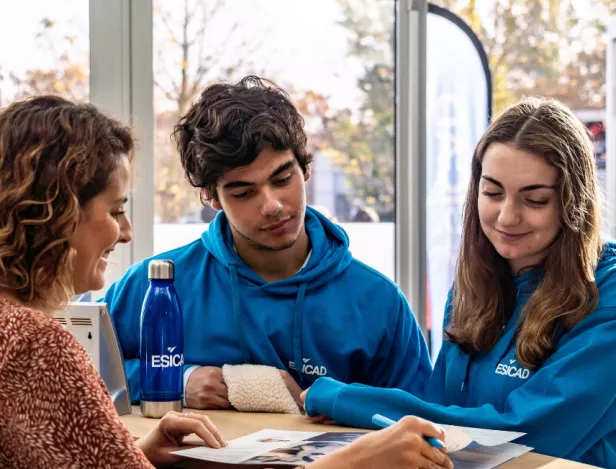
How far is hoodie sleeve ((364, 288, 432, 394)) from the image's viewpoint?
213cm

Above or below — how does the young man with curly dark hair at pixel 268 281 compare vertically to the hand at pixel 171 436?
above

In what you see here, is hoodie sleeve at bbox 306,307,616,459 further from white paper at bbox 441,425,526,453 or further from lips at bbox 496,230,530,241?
lips at bbox 496,230,530,241

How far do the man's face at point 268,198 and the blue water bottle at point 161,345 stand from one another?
29 centimetres

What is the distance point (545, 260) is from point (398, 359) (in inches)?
18.9

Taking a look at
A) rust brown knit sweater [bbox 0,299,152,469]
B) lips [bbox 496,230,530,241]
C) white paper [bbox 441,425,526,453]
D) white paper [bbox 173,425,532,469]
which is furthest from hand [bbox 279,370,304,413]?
rust brown knit sweater [bbox 0,299,152,469]

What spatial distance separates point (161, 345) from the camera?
1.82 m

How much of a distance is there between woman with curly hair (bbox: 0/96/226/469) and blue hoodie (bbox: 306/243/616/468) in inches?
13.0

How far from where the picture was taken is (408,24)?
129 inches

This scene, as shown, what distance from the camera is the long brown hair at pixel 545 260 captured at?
1.73m

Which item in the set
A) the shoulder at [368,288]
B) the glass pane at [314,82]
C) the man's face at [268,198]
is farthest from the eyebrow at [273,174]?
the glass pane at [314,82]

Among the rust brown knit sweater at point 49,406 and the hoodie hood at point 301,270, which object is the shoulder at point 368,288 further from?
the rust brown knit sweater at point 49,406

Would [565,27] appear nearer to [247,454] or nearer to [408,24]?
[408,24]

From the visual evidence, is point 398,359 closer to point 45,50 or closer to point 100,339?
point 100,339

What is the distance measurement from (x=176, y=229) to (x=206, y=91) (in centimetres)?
87
